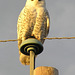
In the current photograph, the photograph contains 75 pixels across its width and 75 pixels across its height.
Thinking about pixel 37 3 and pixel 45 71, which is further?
pixel 37 3

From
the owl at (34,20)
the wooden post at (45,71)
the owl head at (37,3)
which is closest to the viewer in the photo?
the wooden post at (45,71)

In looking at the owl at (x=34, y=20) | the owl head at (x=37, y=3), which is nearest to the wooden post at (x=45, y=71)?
the owl at (x=34, y=20)

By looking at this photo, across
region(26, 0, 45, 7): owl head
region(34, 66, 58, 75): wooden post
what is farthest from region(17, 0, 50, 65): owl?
region(34, 66, 58, 75): wooden post

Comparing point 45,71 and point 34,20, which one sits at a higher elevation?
point 34,20

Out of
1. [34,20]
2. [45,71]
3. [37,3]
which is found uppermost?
[37,3]

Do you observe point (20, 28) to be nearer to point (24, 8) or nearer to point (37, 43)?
point (24, 8)

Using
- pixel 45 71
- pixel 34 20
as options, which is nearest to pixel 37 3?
pixel 34 20

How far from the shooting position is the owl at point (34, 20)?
24.9 ft

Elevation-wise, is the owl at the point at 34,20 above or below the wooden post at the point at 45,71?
above

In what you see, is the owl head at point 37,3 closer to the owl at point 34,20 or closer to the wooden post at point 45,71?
the owl at point 34,20

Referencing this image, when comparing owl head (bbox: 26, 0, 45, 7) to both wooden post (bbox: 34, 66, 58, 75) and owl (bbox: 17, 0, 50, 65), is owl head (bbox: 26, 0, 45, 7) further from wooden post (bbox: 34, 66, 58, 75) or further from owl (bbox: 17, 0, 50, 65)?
wooden post (bbox: 34, 66, 58, 75)

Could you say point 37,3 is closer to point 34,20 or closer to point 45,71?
point 34,20

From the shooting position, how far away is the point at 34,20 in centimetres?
769

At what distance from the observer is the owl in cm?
758
